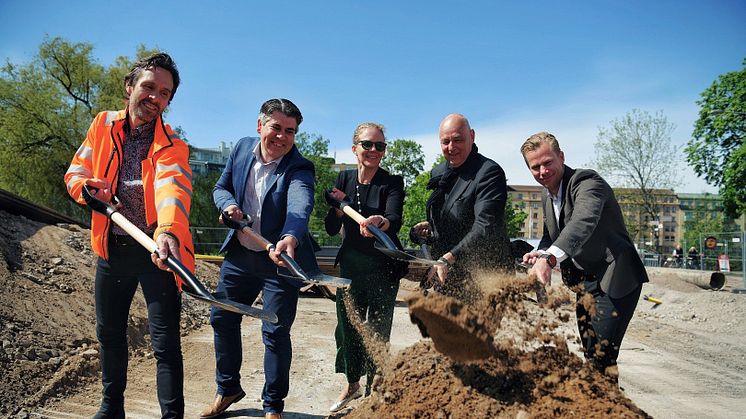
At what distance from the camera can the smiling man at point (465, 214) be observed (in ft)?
10.9

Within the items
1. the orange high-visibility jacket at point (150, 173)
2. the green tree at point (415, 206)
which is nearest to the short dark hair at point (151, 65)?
the orange high-visibility jacket at point (150, 173)

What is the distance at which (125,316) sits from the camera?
9.49 ft

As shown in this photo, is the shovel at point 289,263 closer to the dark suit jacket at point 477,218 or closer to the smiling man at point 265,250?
the smiling man at point 265,250

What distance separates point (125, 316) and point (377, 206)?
5.62 ft

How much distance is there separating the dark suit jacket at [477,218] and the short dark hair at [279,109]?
44.6 inches

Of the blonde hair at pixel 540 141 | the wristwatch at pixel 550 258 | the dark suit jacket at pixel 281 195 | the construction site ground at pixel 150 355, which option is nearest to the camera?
the wristwatch at pixel 550 258

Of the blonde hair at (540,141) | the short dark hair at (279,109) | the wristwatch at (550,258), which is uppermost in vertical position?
the short dark hair at (279,109)

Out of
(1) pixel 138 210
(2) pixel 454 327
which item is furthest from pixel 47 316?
(2) pixel 454 327

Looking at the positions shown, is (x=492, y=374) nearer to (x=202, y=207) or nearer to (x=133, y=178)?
(x=133, y=178)

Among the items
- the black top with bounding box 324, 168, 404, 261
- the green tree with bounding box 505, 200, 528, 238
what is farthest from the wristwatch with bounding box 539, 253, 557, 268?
the green tree with bounding box 505, 200, 528, 238

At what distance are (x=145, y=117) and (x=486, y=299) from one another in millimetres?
2118

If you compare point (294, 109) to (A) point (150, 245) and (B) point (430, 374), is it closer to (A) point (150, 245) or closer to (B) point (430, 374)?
(A) point (150, 245)

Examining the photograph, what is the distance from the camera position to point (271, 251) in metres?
3.03

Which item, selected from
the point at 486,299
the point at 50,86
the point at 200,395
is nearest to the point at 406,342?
the point at 200,395
